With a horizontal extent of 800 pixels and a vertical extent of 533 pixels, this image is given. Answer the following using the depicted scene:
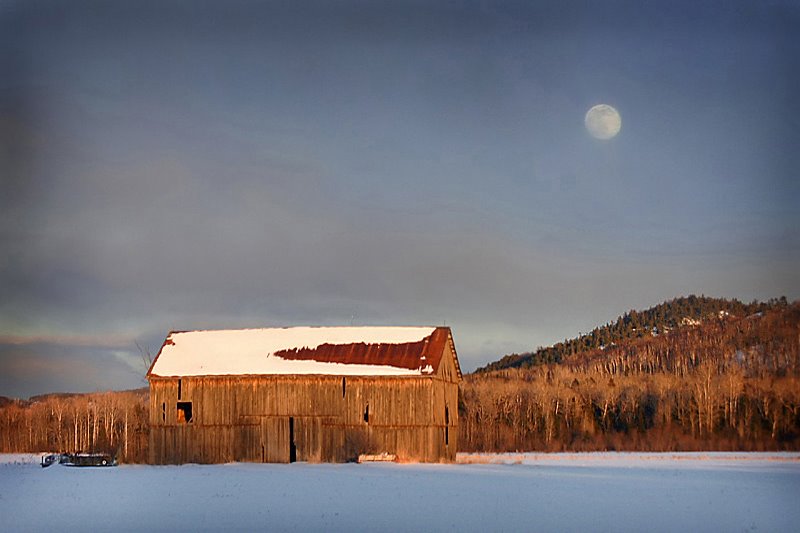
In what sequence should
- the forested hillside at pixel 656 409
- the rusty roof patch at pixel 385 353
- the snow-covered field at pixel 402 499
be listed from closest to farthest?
the snow-covered field at pixel 402 499 < the rusty roof patch at pixel 385 353 < the forested hillside at pixel 656 409

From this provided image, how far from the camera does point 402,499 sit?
83.2 ft

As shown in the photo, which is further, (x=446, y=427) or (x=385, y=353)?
(x=446, y=427)

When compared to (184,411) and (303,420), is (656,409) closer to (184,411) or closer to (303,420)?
(303,420)

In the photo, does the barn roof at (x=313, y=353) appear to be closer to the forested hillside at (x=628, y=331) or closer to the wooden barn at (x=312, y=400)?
the wooden barn at (x=312, y=400)

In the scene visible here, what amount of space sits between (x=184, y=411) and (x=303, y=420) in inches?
249

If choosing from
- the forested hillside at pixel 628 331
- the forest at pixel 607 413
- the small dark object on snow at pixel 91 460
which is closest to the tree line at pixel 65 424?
the forest at pixel 607 413

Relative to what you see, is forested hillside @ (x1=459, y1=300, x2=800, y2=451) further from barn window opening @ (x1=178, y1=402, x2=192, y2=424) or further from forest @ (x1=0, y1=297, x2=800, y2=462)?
barn window opening @ (x1=178, y1=402, x2=192, y2=424)

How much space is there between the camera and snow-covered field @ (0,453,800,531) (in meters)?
20.9

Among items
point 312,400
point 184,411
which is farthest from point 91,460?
point 312,400

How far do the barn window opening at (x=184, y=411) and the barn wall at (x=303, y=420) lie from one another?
0.47m

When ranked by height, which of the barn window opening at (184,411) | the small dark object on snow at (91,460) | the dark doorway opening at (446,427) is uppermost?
the barn window opening at (184,411)

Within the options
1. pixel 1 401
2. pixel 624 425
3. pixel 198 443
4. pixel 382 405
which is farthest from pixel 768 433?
pixel 1 401

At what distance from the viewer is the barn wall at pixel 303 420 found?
42.5m

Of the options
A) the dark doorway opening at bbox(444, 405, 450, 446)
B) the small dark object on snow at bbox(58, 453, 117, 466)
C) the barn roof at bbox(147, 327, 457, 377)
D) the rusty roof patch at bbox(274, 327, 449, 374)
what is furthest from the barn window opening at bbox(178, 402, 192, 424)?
the dark doorway opening at bbox(444, 405, 450, 446)
